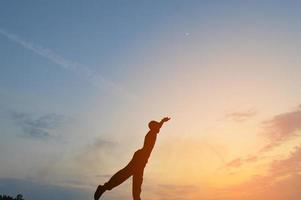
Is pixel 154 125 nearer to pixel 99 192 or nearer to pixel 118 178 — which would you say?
pixel 118 178

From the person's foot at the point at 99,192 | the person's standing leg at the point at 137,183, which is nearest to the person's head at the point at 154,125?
the person's standing leg at the point at 137,183

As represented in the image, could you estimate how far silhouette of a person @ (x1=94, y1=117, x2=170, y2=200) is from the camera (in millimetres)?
15930

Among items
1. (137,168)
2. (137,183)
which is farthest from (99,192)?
(137,168)

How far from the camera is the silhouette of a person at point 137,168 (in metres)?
15.9

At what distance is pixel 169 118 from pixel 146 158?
1825mm

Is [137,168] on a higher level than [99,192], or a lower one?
higher

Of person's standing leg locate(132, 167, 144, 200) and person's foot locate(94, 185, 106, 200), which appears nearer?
person's foot locate(94, 185, 106, 200)

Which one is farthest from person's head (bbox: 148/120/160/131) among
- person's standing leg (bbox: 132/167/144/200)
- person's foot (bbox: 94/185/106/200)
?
person's foot (bbox: 94/185/106/200)

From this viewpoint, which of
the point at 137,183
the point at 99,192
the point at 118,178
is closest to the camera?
the point at 118,178

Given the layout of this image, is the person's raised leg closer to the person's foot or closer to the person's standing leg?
the person's foot

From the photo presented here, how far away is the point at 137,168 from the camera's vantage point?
52.5 feet

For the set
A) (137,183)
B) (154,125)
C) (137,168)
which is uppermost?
(154,125)

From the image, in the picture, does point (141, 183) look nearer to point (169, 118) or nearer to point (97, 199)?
point (97, 199)

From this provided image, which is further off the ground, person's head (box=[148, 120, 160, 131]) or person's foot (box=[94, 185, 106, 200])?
person's head (box=[148, 120, 160, 131])
